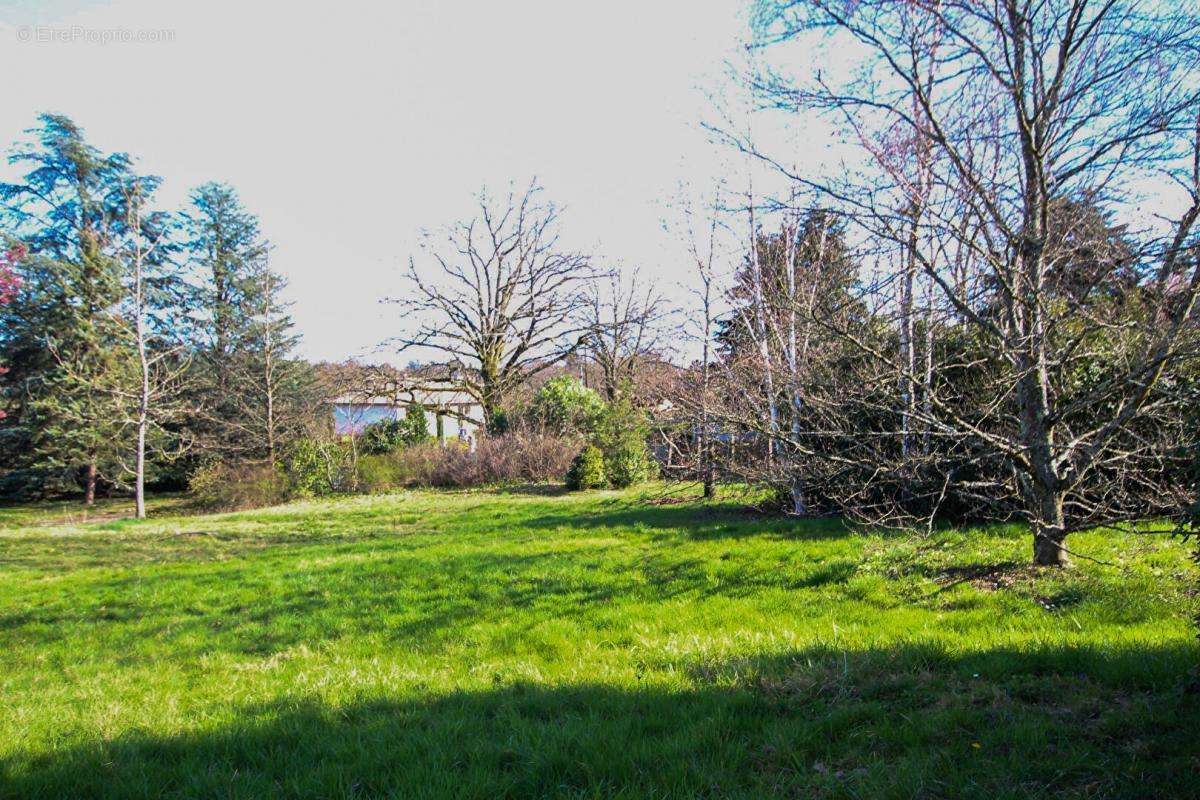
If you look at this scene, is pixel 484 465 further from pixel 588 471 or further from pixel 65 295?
pixel 65 295

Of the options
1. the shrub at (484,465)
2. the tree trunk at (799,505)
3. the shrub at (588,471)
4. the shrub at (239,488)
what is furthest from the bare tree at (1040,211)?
the shrub at (239,488)

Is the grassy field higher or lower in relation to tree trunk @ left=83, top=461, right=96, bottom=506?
lower

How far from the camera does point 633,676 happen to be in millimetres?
4402

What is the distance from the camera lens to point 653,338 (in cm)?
3108

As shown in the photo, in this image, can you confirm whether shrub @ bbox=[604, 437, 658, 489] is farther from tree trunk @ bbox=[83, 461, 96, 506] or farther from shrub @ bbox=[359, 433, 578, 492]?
tree trunk @ bbox=[83, 461, 96, 506]

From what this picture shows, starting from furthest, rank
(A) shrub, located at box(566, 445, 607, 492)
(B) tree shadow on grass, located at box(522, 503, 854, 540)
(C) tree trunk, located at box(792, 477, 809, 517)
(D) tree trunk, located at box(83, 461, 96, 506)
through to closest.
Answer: (D) tree trunk, located at box(83, 461, 96, 506), (A) shrub, located at box(566, 445, 607, 492), (C) tree trunk, located at box(792, 477, 809, 517), (B) tree shadow on grass, located at box(522, 503, 854, 540)

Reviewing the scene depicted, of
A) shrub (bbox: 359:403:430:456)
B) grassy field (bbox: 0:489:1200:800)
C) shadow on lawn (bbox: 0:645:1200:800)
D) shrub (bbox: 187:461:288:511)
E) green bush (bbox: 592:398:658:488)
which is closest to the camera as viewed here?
shadow on lawn (bbox: 0:645:1200:800)

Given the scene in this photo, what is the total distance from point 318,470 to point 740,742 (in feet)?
79.5

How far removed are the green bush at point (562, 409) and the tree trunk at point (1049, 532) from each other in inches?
827

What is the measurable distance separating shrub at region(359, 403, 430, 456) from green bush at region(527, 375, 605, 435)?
5.50m

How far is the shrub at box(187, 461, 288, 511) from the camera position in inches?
940

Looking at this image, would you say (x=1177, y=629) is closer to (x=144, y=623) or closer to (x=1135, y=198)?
(x=1135, y=198)

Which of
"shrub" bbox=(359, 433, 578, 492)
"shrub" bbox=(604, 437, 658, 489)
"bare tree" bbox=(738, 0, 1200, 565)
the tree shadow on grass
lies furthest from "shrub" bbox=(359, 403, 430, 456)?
"bare tree" bbox=(738, 0, 1200, 565)

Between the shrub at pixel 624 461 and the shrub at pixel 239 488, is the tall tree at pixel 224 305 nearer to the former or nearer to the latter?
the shrub at pixel 239 488
